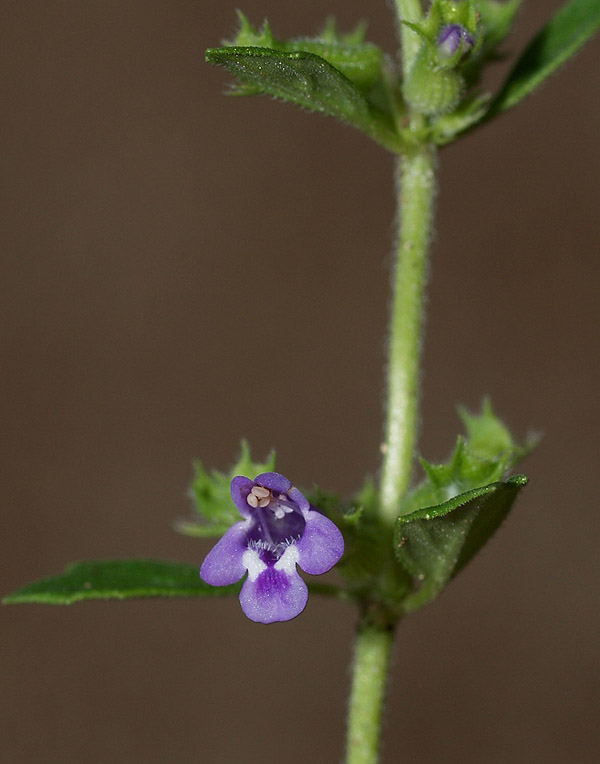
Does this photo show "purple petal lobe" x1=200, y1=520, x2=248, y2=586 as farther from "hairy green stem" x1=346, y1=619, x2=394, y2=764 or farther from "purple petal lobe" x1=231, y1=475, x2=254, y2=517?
"hairy green stem" x1=346, y1=619, x2=394, y2=764

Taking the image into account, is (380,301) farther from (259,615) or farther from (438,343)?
(259,615)

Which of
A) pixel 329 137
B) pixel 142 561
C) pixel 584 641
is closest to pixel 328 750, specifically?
pixel 584 641

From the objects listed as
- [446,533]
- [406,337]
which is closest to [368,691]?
[446,533]

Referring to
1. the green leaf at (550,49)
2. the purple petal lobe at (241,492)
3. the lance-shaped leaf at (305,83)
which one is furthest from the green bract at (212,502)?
the green leaf at (550,49)

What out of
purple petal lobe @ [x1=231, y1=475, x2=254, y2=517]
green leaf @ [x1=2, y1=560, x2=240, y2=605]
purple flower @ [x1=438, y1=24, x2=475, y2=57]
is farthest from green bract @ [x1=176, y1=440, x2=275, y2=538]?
purple flower @ [x1=438, y1=24, x2=475, y2=57]

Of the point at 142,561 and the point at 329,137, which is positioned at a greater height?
the point at 329,137

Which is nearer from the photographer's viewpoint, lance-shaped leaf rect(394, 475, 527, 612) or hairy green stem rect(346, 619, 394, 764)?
lance-shaped leaf rect(394, 475, 527, 612)
